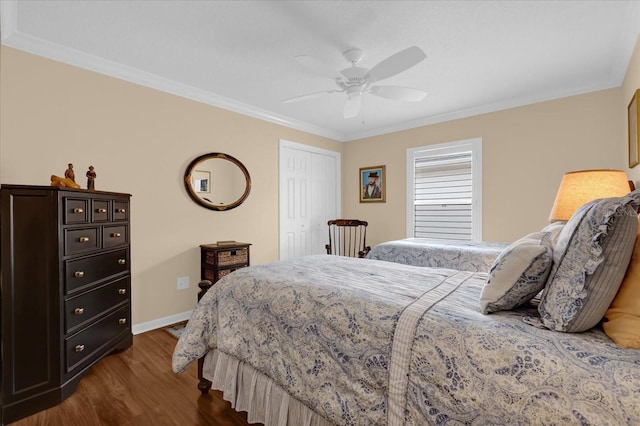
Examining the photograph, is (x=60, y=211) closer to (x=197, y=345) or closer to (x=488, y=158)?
(x=197, y=345)

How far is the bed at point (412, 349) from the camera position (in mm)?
855

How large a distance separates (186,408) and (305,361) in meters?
0.95

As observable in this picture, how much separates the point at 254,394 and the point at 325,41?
2439mm

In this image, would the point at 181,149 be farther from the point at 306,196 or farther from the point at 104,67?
the point at 306,196

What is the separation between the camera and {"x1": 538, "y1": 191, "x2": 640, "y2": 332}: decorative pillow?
943mm

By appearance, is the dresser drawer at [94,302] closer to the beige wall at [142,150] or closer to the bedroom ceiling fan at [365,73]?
the beige wall at [142,150]

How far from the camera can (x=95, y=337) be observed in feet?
7.08

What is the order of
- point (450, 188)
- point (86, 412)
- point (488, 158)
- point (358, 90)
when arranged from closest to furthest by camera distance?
point (86, 412)
point (358, 90)
point (488, 158)
point (450, 188)

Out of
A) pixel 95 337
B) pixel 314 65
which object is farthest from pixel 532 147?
pixel 95 337

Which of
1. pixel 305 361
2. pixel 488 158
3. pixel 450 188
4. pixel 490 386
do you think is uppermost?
pixel 488 158

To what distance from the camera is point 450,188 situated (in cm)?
414

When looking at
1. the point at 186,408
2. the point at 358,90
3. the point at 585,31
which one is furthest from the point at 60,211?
the point at 585,31

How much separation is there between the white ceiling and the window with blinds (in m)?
0.90

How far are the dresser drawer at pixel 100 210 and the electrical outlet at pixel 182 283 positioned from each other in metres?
1.15
